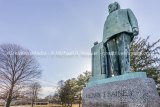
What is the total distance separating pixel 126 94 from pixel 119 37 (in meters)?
1.52

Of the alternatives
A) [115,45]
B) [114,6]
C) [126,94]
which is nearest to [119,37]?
[115,45]

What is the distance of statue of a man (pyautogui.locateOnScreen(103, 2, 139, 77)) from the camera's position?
4.52 meters

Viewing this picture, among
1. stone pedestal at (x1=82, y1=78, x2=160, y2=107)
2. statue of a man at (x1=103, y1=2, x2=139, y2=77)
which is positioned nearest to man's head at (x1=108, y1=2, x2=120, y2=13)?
statue of a man at (x1=103, y1=2, x2=139, y2=77)

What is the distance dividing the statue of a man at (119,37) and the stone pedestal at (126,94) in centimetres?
49

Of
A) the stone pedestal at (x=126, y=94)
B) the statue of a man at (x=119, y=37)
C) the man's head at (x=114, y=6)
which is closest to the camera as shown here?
the stone pedestal at (x=126, y=94)

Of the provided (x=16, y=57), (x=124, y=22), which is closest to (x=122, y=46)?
(x=124, y=22)

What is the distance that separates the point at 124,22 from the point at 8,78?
75.3ft

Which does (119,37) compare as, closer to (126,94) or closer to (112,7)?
(112,7)

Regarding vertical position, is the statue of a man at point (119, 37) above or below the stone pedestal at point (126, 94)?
above

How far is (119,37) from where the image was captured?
4730 millimetres

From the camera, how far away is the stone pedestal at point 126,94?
3467 millimetres

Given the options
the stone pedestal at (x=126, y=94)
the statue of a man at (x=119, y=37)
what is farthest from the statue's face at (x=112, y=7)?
the stone pedestal at (x=126, y=94)

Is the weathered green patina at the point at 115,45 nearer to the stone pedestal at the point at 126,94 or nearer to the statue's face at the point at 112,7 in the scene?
the statue's face at the point at 112,7

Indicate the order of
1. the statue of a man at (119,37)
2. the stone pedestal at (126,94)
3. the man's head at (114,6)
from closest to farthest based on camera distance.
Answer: the stone pedestal at (126,94)
the statue of a man at (119,37)
the man's head at (114,6)
